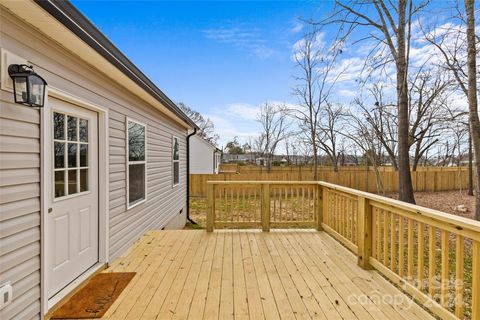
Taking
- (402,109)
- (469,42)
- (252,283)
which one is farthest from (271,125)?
(252,283)

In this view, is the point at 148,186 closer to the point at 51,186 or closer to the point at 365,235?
the point at 51,186

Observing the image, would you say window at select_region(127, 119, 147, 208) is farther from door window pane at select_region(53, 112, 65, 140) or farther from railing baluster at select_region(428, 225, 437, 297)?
railing baluster at select_region(428, 225, 437, 297)

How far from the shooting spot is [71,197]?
259 centimetres

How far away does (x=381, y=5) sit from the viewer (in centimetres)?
754

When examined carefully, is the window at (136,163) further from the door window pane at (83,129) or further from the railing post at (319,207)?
the railing post at (319,207)

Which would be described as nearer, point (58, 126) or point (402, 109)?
Answer: point (58, 126)

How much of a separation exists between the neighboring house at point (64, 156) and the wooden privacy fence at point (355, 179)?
9.02m

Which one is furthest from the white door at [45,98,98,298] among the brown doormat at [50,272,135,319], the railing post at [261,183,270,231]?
the railing post at [261,183,270,231]

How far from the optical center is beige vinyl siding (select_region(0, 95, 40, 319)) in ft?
5.66

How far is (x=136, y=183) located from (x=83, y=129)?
1.56m

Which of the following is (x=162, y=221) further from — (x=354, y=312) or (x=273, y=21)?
(x=273, y=21)

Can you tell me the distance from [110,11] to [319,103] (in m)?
11.1

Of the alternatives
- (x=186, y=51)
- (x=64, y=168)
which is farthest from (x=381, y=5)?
(x=64, y=168)

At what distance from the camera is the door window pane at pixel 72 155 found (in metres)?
2.60
